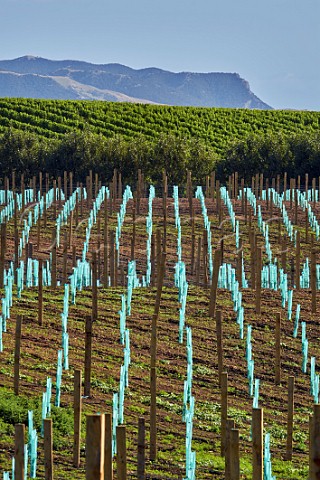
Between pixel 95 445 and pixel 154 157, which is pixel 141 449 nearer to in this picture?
pixel 95 445

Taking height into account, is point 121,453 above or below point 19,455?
below

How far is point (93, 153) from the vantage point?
47469 millimetres

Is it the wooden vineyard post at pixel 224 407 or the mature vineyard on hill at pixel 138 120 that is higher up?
the mature vineyard on hill at pixel 138 120

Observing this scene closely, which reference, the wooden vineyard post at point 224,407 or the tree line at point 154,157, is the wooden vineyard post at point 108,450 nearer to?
the wooden vineyard post at point 224,407

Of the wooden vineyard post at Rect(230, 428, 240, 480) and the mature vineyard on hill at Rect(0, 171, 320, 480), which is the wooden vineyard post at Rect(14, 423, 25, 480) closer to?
the mature vineyard on hill at Rect(0, 171, 320, 480)

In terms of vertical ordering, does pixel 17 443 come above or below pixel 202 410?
above

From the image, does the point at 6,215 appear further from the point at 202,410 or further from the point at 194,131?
the point at 194,131

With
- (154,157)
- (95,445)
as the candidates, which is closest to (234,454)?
(95,445)

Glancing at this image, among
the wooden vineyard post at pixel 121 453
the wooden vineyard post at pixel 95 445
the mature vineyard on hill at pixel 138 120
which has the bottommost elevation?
the wooden vineyard post at pixel 121 453

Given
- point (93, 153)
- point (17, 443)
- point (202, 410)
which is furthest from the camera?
point (93, 153)

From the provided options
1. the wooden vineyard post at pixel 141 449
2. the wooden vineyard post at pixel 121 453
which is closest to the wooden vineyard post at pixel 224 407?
the wooden vineyard post at pixel 141 449

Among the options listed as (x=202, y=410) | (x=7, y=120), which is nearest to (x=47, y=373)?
(x=202, y=410)

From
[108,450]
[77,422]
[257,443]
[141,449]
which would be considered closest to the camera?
[108,450]

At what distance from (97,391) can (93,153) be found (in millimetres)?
33583
